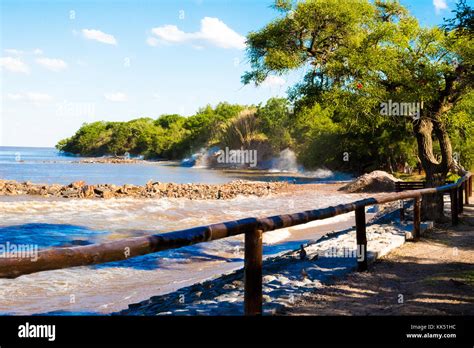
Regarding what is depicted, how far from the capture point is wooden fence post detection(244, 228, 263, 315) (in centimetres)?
502

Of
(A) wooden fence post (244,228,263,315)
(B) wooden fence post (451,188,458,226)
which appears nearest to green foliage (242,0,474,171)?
(B) wooden fence post (451,188,458,226)

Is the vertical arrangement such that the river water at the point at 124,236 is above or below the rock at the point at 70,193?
below

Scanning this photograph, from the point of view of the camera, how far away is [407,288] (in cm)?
689

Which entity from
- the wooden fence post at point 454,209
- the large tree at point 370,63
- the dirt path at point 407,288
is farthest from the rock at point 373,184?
the dirt path at point 407,288

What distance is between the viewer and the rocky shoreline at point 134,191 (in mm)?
34369

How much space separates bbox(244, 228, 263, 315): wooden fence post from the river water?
153 inches

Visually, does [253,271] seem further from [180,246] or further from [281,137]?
[281,137]

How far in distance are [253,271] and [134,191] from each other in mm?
31826

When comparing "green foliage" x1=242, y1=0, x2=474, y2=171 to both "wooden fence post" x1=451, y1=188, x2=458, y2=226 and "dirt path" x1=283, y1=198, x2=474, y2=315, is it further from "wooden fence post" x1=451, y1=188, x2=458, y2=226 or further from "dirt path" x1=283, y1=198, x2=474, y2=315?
"dirt path" x1=283, y1=198, x2=474, y2=315

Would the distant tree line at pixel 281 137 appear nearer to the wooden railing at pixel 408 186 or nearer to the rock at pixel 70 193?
the wooden railing at pixel 408 186

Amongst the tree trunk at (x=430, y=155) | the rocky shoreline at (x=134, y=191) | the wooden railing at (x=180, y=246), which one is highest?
the tree trunk at (x=430, y=155)

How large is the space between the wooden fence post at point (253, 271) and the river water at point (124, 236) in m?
3.88
